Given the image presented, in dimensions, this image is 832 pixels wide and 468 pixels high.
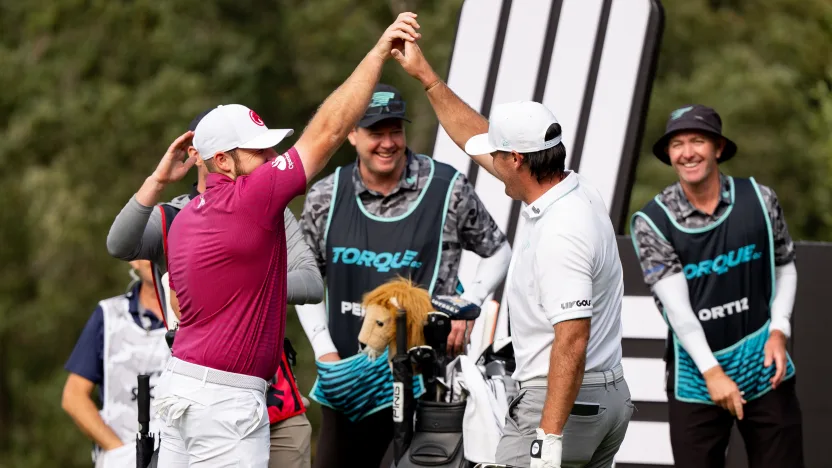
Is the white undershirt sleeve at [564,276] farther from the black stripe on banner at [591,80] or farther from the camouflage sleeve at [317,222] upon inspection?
the black stripe on banner at [591,80]

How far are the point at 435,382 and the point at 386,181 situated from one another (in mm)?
1141

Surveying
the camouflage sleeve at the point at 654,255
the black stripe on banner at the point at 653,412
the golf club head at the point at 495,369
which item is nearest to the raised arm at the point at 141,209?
the golf club head at the point at 495,369

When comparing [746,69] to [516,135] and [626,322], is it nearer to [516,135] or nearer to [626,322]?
[626,322]

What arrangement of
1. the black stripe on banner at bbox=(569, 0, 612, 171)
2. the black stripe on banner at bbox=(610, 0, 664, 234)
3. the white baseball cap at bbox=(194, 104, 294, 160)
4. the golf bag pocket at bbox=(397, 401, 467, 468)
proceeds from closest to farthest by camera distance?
the white baseball cap at bbox=(194, 104, 294, 160), the golf bag pocket at bbox=(397, 401, 467, 468), the black stripe on banner at bbox=(610, 0, 664, 234), the black stripe on banner at bbox=(569, 0, 612, 171)

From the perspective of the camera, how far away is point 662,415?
7.29 m

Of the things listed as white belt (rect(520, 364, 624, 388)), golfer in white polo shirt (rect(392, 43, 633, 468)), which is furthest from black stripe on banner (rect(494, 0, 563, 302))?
white belt (rect(520, 364, 624, 388))

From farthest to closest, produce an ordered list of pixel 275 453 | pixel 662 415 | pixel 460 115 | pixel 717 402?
pixel 662 415 → pixel 717 402 → pixel 460 115 → pixel 275 453

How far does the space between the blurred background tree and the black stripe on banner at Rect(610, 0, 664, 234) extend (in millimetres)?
11094

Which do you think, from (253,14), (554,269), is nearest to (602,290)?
(554,269)

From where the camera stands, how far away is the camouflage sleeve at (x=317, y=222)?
6.21m

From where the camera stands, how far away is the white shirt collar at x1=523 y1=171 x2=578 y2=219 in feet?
15.0

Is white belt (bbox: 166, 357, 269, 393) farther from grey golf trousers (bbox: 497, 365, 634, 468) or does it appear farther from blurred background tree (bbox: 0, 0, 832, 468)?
blurred background tree (bbox: 0, 0, 832, 468)

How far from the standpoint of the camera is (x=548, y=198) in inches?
181

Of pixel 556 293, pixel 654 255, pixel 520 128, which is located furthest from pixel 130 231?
pixel 654 255
